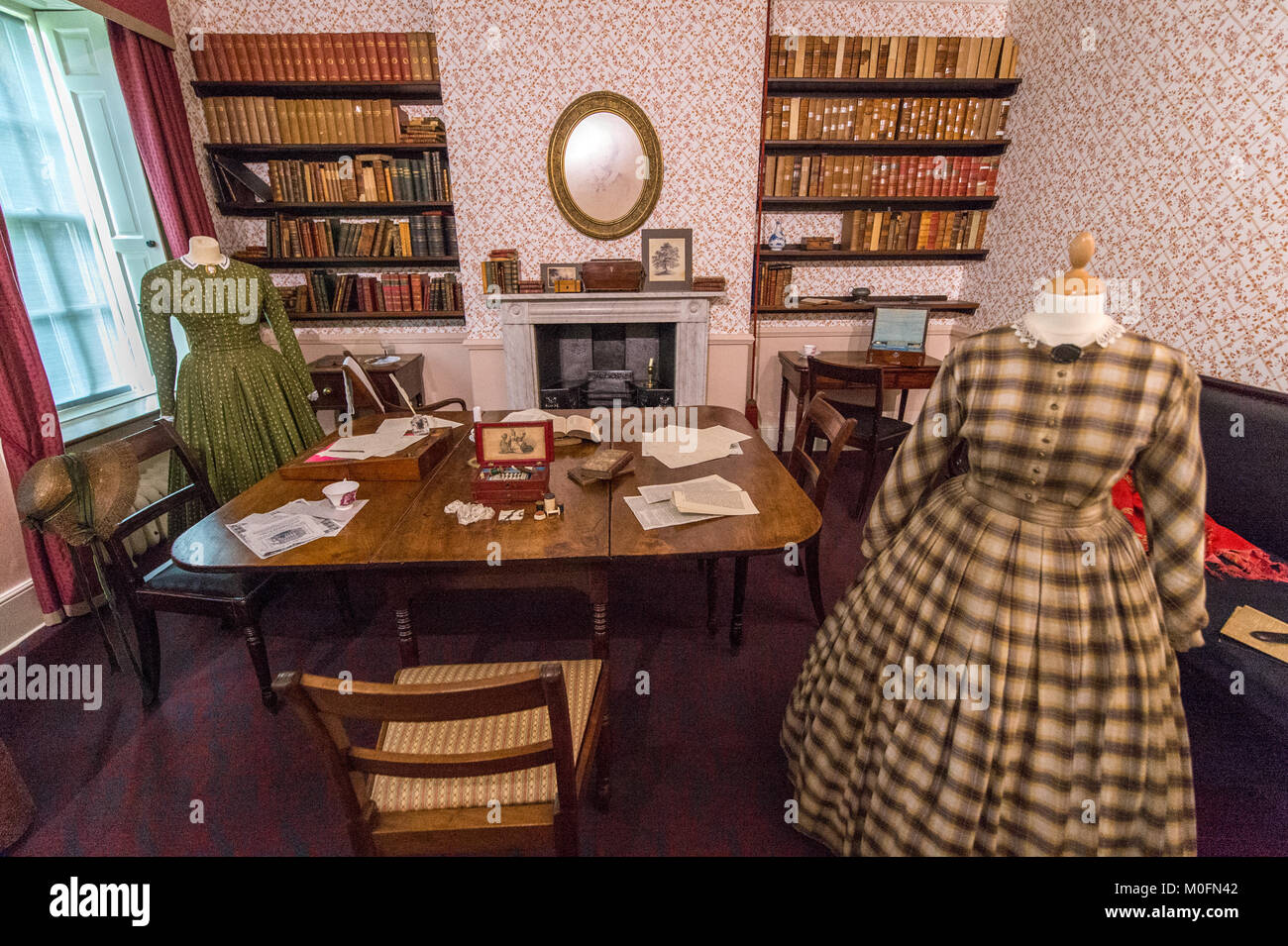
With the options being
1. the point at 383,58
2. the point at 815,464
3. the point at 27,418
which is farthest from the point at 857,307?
the point at 27,418

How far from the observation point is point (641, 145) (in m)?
3.40

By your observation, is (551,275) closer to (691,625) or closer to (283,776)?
(691,625)

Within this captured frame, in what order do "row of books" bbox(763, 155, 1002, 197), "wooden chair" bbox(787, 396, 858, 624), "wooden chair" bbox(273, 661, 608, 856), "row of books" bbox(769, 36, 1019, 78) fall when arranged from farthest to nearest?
"row of books" bbox(763, 155, 1002, 197), "row of books" bbox(769, 36, 1019, 78), "wooden chair" bbox(787, 396, 858, 624), "wooden chair" bbox(273, 661, 608, 856)

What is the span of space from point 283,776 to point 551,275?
2789mm

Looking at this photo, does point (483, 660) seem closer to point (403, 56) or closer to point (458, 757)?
point (458, 757)

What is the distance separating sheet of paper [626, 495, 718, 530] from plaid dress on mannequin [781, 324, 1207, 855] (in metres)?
0.61

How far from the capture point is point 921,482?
1.31 meters

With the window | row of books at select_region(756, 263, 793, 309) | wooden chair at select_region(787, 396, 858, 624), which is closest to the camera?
wooden chair at select_region(787, 396, 858, 624)

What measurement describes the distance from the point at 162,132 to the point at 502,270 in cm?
176

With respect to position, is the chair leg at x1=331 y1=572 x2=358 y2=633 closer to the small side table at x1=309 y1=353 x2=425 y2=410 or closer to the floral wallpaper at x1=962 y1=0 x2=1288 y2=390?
the small side table at x1=309 y1=353 x2=425 y2=410

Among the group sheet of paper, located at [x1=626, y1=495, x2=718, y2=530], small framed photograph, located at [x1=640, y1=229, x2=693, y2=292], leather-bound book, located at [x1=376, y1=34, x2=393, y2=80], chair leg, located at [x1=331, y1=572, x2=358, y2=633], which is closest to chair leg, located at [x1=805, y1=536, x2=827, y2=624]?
sheet of paper, located at [x1=626, y1=495, x2=718, y2=530]

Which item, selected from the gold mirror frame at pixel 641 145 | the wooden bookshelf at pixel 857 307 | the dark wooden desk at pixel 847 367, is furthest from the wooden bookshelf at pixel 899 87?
the dark wooden desk at pixel 847 367

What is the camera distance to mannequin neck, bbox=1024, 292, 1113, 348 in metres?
1.04
